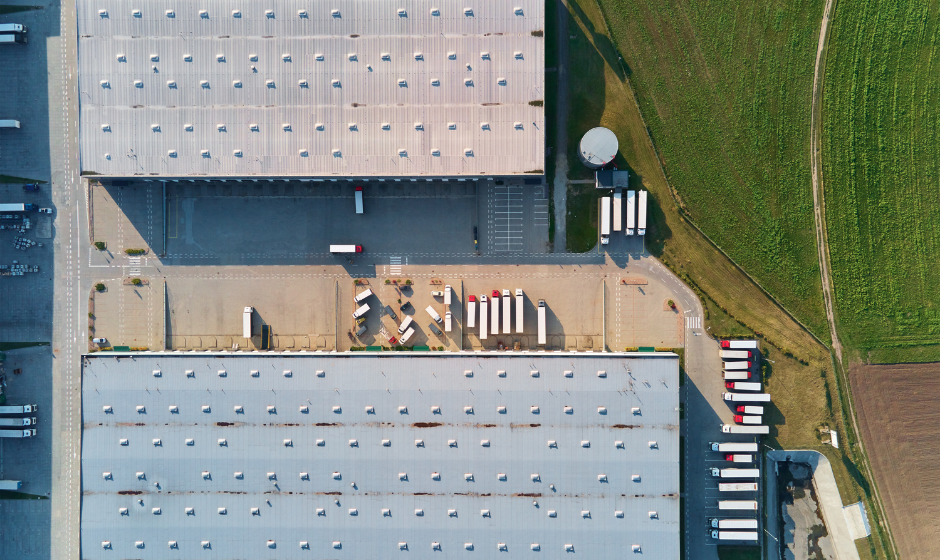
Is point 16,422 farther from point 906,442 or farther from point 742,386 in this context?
point 906,442

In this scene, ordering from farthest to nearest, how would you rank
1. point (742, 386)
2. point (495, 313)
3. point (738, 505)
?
point (495, 313) < point (742, 386) < point (738, 505)

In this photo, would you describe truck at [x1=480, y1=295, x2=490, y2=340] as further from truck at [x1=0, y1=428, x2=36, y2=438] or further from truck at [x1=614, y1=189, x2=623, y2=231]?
truck at [x1=0, y1=428, x2=36, y2=438]

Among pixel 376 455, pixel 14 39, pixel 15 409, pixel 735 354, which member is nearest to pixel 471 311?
pixel 376 455

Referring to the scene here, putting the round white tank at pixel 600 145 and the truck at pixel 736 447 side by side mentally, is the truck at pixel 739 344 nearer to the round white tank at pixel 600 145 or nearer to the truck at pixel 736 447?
the truck at pixel 736 447

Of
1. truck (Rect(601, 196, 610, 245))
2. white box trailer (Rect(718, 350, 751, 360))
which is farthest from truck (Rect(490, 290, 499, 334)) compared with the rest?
white box trailer (Rect(718, 350, 751, 360))

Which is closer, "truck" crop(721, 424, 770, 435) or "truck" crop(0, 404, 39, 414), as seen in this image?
"truck" crop(721, 424, 770, 435)

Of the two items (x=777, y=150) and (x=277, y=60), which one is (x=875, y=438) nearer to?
(x=777, y=150)
